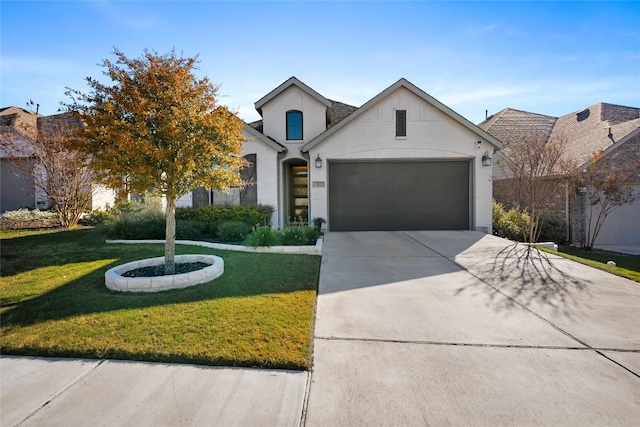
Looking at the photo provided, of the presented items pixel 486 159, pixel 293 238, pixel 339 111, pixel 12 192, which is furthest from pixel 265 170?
pixel 12 192

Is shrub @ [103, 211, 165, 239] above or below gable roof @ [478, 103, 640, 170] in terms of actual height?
below

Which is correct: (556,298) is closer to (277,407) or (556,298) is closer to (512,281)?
(512,281)

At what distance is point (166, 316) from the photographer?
4.16 m

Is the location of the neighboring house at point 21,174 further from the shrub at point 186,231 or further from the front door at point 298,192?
the front door at point 298,192

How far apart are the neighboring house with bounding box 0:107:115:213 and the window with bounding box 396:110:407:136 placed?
12075mm

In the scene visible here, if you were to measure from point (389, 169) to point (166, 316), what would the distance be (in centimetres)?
1014

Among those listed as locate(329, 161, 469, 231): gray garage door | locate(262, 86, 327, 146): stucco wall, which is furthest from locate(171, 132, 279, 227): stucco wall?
locate(329, 161, 469, 231): gray garage door

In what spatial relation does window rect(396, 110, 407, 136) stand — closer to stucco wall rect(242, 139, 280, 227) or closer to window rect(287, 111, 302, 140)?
window rect(287, 111, 302, 140)

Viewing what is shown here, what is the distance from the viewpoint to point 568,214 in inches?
522

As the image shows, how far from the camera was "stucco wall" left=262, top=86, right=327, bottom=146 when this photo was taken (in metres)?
13.4

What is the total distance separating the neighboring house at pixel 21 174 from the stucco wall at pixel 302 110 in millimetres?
7556

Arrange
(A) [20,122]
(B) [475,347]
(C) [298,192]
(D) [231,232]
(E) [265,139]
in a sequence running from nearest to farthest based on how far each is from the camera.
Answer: (B) [475,347], (D) [231,232], (E) [265,139], (C) [298,192], (A) [20,122]

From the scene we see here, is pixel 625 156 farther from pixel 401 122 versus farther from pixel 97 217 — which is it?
pixel 97 217

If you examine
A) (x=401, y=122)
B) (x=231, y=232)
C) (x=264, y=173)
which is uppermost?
(x=401, y=122)
